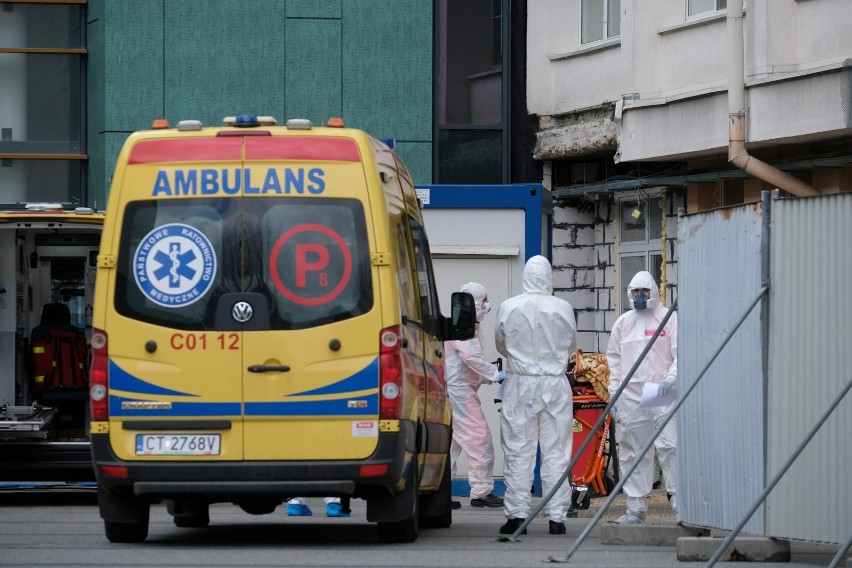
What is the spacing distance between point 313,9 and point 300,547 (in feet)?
39.6

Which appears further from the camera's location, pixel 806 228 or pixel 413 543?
pixel 413 543

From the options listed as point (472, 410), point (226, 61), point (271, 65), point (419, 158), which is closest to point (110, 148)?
point (226, 61)

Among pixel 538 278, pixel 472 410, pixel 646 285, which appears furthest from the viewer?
pixel 472 410

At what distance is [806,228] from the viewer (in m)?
9.65

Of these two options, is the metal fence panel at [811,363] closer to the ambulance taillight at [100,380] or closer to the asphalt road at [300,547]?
the asphalt road at [300,547]

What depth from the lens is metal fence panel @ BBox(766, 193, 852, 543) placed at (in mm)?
9336

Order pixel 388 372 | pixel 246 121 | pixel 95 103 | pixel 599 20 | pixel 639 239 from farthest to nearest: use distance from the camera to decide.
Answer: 1. pixel 95 103
2. pixel 599 20
3. pixel 639 239
4. pixel 246 121
5. pixel 388 372

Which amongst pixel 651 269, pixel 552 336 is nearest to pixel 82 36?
pixel 651 269

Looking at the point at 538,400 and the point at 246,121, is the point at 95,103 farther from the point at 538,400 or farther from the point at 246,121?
the point at 246,121

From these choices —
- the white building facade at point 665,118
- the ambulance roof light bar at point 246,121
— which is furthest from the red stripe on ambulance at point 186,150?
the white building facade at point 665,118

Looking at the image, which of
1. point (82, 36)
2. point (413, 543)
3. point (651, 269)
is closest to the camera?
point (413, 543)

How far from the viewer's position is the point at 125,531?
11086 millimetres

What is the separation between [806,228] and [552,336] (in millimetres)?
2972

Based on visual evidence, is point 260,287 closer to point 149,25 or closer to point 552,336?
point 552,336
